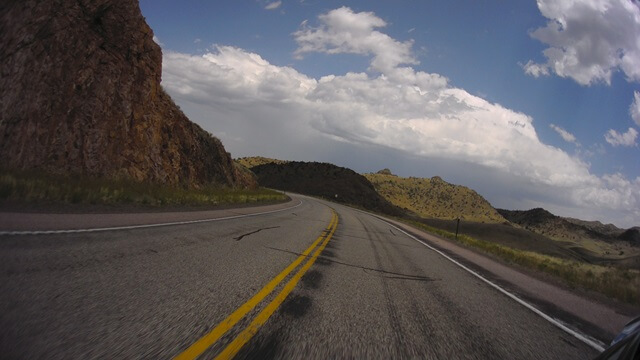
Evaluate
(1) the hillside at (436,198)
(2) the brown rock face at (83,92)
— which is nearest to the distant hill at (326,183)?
(1) the hillside at (436,198)

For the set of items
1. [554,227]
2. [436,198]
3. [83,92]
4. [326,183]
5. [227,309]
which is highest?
[436,198]

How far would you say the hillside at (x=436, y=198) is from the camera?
9338 centimetres

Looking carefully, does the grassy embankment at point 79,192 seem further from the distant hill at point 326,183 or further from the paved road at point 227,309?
the distant hill at point 326,183

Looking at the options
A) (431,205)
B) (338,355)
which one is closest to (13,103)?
(338,355)

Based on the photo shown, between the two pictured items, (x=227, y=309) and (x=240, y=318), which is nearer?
(x=240, y=318)

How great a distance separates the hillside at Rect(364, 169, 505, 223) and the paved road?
81.5 meters

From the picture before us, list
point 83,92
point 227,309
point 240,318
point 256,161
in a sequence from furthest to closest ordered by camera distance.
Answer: point 256,161 < point 83,92 < point 227,309 < point 240,318

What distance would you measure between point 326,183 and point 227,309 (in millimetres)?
85320

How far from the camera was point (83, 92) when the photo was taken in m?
18.3

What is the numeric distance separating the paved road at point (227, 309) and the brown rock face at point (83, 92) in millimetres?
12000

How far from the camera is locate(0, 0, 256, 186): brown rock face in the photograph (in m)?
15.9

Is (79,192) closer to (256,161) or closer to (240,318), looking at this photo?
(240,318)

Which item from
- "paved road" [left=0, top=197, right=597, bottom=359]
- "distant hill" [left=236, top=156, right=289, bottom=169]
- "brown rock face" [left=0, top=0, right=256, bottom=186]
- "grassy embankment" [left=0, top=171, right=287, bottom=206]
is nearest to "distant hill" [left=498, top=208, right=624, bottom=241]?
"distant hill" [left=236, top=156, right=289, bottom=169]

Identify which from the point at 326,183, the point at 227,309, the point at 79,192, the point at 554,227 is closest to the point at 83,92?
the point at 79,192
